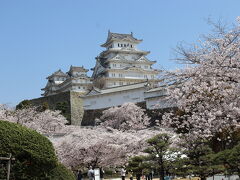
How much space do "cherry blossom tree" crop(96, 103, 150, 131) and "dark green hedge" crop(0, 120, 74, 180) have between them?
2561 centimetres

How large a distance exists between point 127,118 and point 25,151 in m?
27.4

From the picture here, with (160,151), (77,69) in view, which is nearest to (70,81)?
(77,69)

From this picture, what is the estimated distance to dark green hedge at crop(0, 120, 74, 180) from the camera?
6852 millimetres

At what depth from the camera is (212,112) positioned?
32.9 feet

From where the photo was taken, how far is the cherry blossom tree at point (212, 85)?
8.03 meters

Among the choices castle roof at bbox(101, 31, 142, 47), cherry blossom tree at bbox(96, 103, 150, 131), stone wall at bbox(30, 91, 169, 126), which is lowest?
cherry blossom tree at bbox(96, 103, 150, 131)

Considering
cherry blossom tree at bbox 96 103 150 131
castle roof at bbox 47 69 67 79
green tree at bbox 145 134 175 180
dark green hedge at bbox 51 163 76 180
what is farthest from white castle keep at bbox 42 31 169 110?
dark green hedge at bbox 51 163 76 180

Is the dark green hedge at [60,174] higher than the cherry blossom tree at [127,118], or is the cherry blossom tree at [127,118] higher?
the cherry blossom tree at [127,118]

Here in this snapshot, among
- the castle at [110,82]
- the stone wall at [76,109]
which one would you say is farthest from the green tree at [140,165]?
the stone wall at [76,109]

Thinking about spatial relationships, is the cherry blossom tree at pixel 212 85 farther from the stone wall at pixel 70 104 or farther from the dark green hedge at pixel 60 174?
the stone wall at pixel 70 104

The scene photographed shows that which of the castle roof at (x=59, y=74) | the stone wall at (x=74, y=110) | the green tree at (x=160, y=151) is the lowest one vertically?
the green tree at (x=160, y=151)

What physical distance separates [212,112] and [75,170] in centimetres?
1247

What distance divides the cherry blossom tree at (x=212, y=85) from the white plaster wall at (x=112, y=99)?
973 inches

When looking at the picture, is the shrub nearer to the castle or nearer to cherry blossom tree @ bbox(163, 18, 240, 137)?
cherry blossom tree @ bbox(163, 18, 240, 137)
